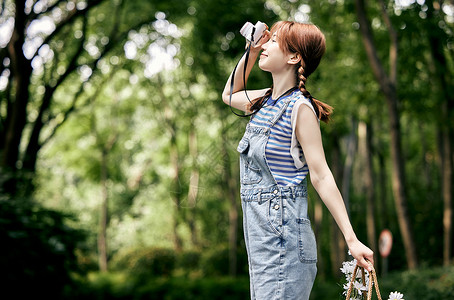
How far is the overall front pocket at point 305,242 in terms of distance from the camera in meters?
2.19

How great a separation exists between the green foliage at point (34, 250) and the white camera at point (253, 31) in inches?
163

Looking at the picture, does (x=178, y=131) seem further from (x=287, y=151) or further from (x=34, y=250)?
(x=287, y=151)

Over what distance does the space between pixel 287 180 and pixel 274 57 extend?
0.53m

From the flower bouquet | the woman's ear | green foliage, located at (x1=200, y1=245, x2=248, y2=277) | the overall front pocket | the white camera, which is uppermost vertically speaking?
the white camera

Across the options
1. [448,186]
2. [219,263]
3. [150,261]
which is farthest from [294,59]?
[150,261]

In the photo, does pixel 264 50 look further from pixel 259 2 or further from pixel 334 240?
pixel 334 240

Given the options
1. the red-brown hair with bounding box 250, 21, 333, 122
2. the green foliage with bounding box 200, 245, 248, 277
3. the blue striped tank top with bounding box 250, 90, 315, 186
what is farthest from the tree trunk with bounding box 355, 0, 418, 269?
the blue striped tank top with bounding box 250, 90, 315, 186

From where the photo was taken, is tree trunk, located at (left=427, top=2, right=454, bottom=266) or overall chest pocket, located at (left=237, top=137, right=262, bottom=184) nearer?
overall chest pocket, located at (left=237, top=137, right=262, bottom=184)

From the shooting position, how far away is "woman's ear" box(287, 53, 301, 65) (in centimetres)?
236

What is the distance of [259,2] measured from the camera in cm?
1098

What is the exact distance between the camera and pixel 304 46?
2.35 m

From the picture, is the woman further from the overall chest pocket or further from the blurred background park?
the blurred background park

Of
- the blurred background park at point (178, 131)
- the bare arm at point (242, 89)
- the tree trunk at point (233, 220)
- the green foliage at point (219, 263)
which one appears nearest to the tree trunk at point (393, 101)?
the blurred background park at point (178, 131)

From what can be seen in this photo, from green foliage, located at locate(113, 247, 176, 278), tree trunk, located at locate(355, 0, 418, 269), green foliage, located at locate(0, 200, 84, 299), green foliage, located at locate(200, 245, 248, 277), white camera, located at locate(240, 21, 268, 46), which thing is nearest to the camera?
white camera, located at locate(240, 21, 268, 46)
